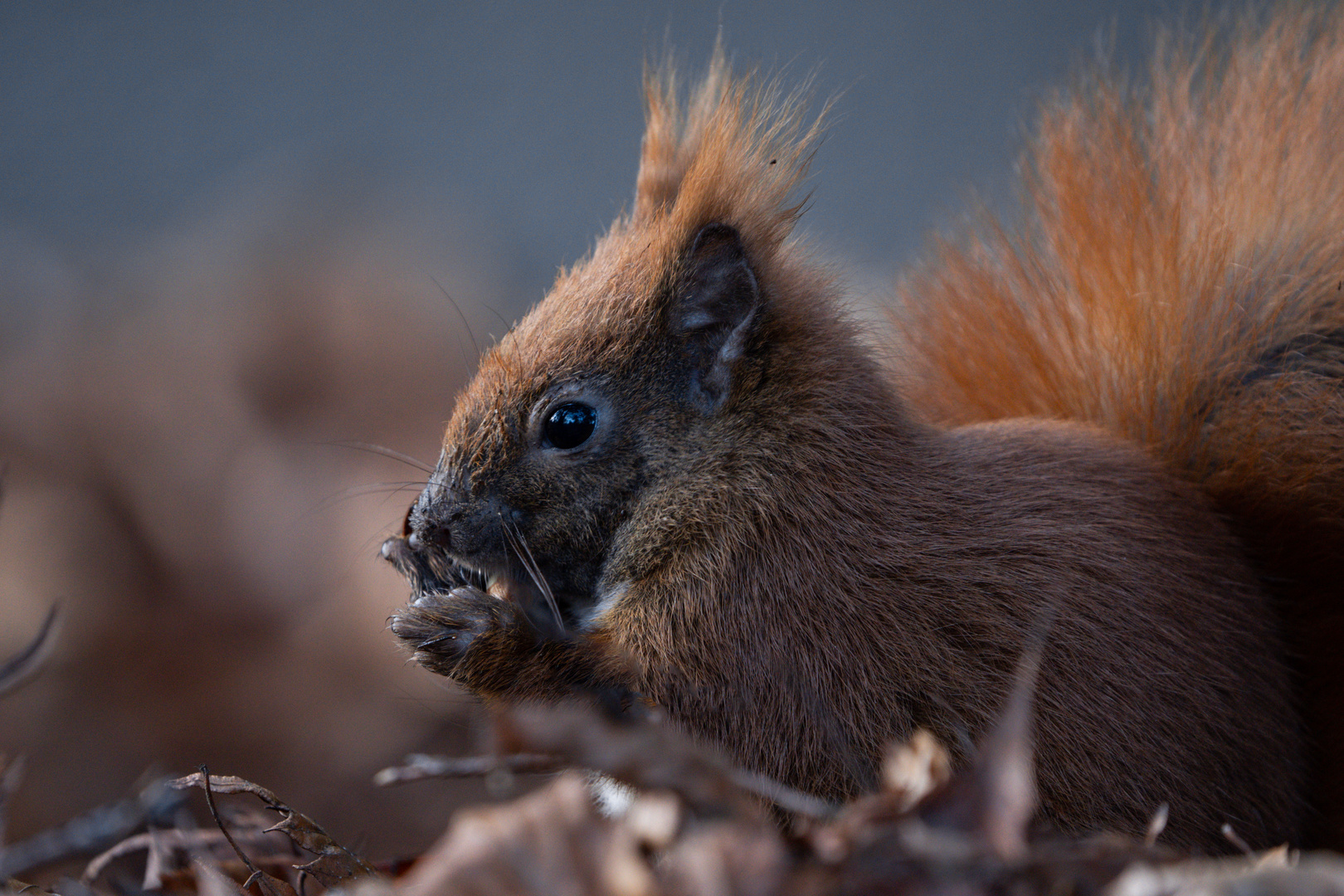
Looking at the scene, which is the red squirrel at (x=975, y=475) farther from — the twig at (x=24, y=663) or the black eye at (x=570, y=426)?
the twig at (x=24, y=663)

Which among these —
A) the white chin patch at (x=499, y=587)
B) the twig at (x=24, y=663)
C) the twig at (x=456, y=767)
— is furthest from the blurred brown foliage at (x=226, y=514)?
the twig at (x=456, y=767)

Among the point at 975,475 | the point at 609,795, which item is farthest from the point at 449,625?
the point at 975,475

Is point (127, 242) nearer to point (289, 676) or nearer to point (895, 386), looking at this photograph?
point (289, 676)

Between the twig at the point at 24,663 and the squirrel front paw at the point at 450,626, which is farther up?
the squirrel front paw at the point at 450,626

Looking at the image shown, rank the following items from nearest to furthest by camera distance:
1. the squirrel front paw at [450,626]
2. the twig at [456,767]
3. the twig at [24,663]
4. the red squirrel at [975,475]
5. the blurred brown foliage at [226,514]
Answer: the twig at [456,767]
the twig at [24,663]
the red squirrel at [975,475]
the squirrel front paw at [450,626]
the blurred brown foliage at [226,514]

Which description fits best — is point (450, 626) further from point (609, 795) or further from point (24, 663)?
point (24, 663)

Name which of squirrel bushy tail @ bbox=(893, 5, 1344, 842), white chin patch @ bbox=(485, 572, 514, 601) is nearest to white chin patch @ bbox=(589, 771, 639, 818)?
white chin patch @ bbox=(485, 572, 514, 601)
